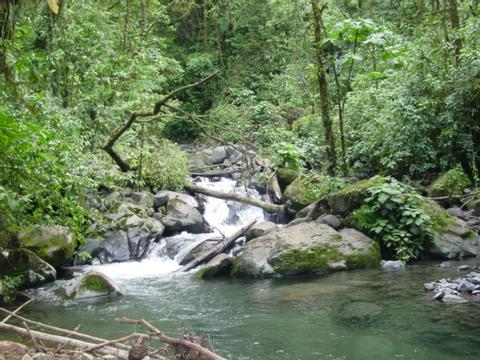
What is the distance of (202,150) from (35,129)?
670 inches

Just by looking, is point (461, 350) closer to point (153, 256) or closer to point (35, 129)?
point (35, 129)

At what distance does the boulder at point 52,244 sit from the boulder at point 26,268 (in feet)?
0.74

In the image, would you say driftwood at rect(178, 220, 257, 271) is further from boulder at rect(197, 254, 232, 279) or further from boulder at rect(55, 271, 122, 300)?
boulder at rect(55, 271, 122, 300)

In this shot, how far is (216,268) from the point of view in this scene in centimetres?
988

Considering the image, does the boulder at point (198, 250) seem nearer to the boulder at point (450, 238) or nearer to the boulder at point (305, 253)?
the boulder at point (305, 253)

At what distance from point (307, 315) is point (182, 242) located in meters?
5.75

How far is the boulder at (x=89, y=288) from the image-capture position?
852 cm

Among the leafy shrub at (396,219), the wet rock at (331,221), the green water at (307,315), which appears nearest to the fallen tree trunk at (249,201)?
the wet rock at (331,221)

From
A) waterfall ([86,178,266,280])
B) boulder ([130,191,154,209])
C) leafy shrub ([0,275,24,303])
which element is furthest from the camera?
boulder ([130,191,154,209])

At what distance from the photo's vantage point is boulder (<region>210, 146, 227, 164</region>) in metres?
19.2

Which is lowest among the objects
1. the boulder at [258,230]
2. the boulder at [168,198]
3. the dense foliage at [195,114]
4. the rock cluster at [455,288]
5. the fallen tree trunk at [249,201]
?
the rock cluster at [455,288]

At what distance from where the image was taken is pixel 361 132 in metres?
15.0

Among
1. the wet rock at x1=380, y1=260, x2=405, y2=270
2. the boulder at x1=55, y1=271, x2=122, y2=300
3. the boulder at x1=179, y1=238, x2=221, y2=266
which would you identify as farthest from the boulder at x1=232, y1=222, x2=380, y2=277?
the boulder at x1=55, y1=271, x2=122, y2=300

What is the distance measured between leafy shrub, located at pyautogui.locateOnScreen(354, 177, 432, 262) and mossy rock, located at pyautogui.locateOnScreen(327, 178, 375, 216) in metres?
0.22
